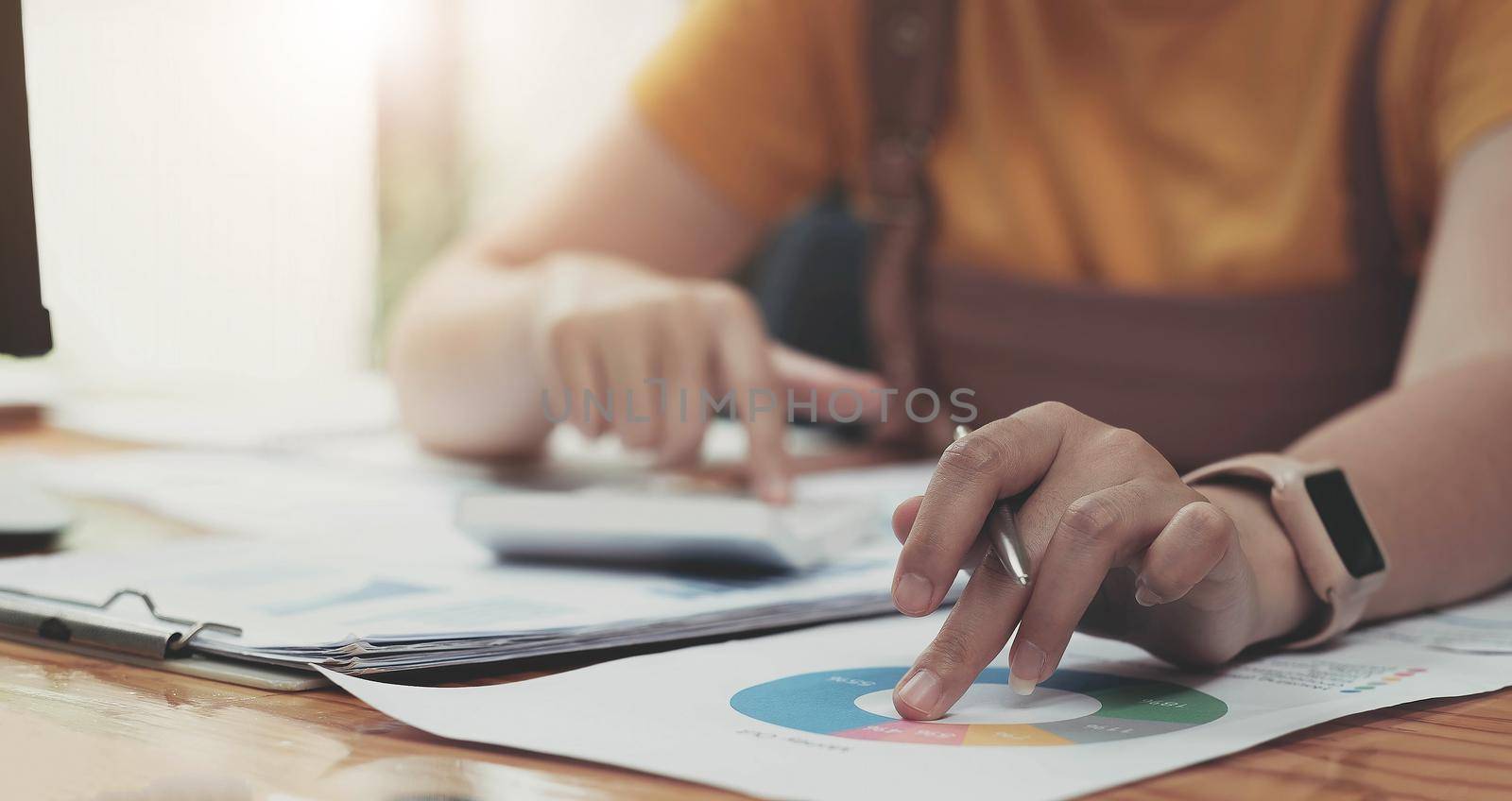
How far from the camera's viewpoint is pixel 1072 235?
2.70ft

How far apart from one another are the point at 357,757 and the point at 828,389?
21.2 inches

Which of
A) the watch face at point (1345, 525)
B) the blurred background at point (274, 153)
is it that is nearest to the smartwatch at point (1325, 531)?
the watch face at point (1345, 525)

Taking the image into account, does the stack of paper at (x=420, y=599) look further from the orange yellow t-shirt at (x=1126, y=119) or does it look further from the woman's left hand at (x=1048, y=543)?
the orange yellow t-shirt at (x=1126, y=119)

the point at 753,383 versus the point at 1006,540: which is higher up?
the point at 753,383

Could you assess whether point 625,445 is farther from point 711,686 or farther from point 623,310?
point 711,686

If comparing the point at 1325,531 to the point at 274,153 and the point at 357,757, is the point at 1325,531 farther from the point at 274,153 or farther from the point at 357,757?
the point at 274,153

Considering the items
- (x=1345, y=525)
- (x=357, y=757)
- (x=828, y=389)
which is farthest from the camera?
(x=828, y=389)

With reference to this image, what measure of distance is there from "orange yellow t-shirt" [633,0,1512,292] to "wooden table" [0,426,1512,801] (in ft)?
1.50

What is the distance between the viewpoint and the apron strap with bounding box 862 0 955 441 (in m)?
0.82

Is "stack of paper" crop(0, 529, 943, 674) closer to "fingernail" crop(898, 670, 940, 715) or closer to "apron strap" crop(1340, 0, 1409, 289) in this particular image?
"fingernail" crop(898, 670, 940, 715)

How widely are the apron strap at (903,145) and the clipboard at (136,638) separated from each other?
0.55m

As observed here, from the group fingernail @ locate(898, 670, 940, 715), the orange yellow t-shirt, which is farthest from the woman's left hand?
the orange yellow t-shirt
